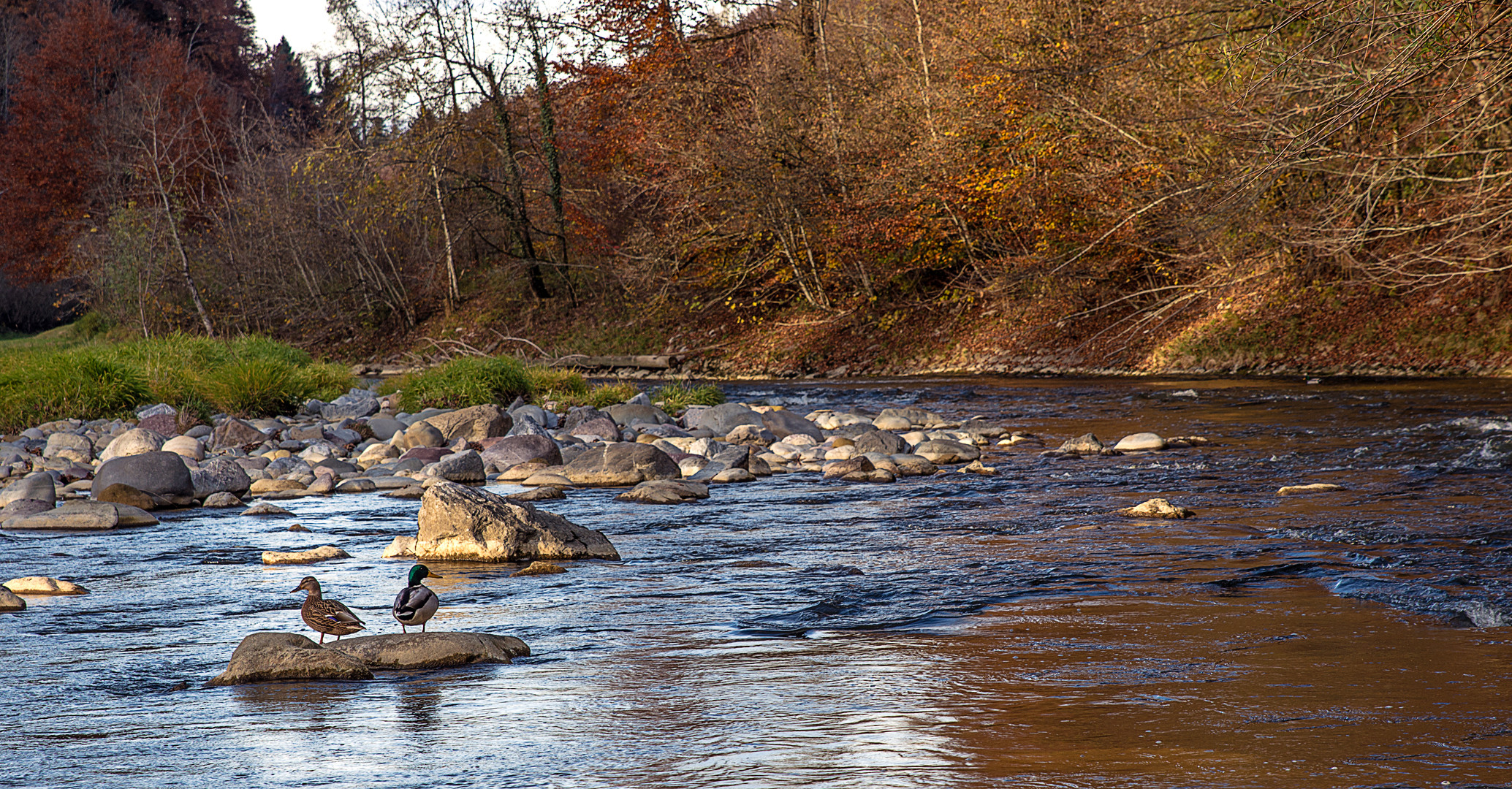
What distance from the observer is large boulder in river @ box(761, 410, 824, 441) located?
40.3 feet

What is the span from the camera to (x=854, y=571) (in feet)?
18.6

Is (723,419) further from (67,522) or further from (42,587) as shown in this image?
(42,587)

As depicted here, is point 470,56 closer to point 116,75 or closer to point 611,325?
point 611,325

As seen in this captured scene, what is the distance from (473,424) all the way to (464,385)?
9.05 feet

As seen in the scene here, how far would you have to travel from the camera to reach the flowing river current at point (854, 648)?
2.93 meters

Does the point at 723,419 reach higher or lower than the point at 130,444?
lower

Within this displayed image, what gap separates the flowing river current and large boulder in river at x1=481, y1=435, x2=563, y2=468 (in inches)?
76.1

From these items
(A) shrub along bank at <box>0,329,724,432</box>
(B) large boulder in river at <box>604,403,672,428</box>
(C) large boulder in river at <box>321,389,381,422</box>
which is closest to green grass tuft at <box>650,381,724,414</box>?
(A) shrub along bank at <box>0,329,724,432</box>

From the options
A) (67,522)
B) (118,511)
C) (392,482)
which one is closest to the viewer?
(67,522)

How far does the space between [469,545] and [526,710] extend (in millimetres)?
2761

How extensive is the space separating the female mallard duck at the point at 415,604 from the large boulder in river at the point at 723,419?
8040 millimetres

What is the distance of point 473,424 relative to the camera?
11898mm

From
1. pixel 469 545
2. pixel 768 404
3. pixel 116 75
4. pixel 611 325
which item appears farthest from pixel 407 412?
pixel 116 75

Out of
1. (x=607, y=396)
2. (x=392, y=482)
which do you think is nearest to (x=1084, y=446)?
(x=392, y=482)
